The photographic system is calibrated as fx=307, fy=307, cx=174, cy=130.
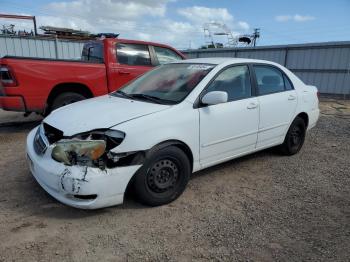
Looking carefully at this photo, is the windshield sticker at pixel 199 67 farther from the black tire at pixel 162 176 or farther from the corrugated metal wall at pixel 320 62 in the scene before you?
the corrugated metal wall at pixel 320 62

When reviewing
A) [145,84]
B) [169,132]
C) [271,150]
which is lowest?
[271,150]

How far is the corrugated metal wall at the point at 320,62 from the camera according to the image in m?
12.7

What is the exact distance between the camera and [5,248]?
2613 millimetres

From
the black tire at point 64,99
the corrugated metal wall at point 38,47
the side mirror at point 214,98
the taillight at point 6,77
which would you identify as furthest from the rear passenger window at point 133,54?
the corrugated metal wall at point 38,47

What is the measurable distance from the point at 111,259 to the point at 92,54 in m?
5.47

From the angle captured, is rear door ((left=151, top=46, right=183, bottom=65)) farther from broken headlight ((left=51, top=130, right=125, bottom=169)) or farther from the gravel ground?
broken headlight ((left=51, top=130, right=125, bottom=169))

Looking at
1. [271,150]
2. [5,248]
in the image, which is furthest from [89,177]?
[271,150]

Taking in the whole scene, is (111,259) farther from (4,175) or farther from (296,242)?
(4,175)

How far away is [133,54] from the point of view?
6898 millimetres

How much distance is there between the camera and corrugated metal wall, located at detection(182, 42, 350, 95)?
41.5ft

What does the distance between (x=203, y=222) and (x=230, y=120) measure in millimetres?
1370

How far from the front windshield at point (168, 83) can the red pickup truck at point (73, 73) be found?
6.83 ft

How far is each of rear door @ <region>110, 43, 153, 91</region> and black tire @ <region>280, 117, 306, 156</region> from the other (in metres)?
3.48

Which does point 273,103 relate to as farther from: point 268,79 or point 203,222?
Answer: point 203,222
